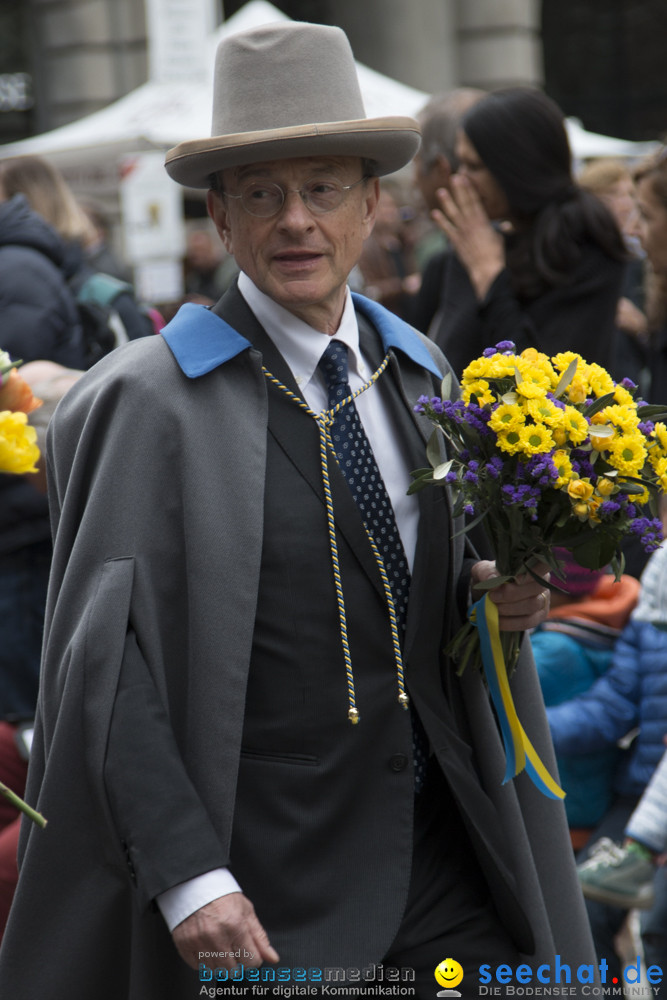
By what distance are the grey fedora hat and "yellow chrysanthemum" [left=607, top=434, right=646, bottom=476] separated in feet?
2.40

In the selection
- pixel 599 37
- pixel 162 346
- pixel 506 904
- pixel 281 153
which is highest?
pixel 281 153

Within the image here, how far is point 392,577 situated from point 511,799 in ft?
1.76

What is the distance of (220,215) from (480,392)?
2.09 feet

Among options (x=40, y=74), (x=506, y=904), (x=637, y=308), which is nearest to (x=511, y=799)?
(x=506, y=904)

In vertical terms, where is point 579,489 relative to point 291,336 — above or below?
below

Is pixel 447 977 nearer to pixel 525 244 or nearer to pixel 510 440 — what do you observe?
pixel 510 440

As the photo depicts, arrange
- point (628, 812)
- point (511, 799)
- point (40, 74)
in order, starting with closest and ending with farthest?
point (511, 799) → point (628, 812) → point (40, 74)

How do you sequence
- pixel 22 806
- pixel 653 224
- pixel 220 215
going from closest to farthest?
pixel 22 806 < pixel 220 215 < pixel 653 224

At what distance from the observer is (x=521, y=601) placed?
7.96 feet

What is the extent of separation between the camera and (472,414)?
2.29m

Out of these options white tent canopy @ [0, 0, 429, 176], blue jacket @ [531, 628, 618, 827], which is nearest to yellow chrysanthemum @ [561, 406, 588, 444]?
blue jacket @ [531, 628, 618, 827]

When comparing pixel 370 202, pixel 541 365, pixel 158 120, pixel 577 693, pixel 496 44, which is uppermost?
pixel 370 202

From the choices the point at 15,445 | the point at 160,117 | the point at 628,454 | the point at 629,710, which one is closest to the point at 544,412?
the point at 628,454

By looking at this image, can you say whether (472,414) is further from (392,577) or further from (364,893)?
(364,893)
